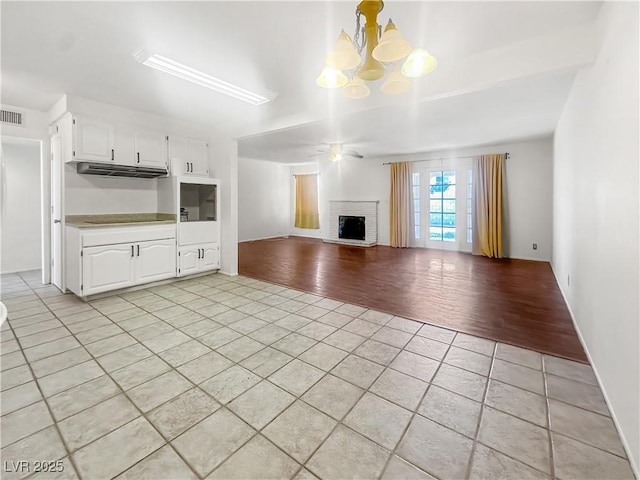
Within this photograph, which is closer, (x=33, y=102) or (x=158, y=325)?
(x=158, y=325)

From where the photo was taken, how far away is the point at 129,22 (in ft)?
7.07

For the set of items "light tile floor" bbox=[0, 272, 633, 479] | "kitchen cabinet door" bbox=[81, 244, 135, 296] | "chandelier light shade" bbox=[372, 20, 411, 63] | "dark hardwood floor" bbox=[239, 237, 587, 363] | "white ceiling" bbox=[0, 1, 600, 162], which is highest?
"white ceiling" bbox=[0, 1, 600, 162]

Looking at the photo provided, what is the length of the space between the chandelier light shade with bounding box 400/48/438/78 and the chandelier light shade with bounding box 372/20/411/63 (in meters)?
0.24

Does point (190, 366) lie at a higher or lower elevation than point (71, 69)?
lower

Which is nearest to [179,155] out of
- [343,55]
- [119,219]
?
[119,219]

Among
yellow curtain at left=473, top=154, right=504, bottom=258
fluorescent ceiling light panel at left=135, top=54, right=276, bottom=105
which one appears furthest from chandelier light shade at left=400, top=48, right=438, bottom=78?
yellow curtain at left=473, top=154, right=504, bottom=258

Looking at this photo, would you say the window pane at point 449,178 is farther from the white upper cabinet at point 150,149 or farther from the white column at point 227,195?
the white upper cabinet at point 150,149

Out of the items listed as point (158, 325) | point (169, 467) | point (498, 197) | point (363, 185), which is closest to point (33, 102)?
point (158, 325)

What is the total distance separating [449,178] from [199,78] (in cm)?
589

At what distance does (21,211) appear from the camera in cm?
501

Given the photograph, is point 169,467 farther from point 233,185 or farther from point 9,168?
point 9,168

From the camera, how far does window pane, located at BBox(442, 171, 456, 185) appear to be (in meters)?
6.99

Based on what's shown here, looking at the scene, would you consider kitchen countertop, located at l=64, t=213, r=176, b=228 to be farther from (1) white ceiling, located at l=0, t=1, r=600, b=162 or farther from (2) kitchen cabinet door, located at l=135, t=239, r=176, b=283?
(1) white ceiling, located at l=0, t=1, r=600, b=162

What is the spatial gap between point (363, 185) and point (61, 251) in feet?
22.1
